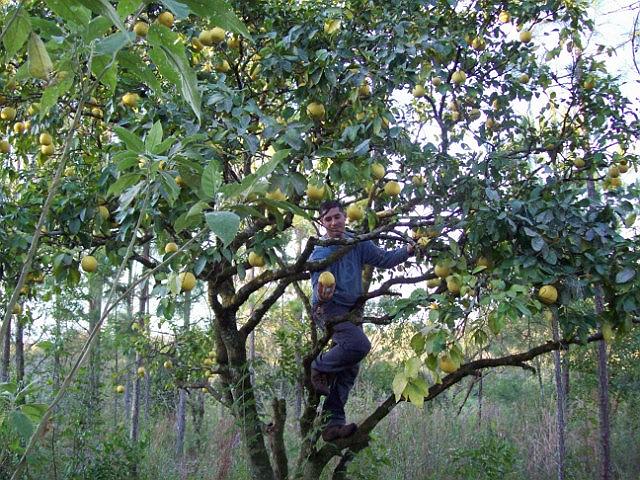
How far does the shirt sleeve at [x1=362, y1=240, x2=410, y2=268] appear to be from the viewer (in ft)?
11.1

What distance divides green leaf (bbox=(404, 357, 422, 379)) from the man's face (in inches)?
47.3

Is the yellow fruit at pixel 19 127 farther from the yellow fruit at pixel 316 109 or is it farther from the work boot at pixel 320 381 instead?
the work boot at pixel 320 381

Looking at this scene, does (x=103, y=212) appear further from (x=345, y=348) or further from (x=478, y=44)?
(x=478, y=44)

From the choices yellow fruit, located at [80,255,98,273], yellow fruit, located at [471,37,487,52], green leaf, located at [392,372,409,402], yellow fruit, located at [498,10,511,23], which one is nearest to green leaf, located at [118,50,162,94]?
green leaf, located at [392,372,409,402]

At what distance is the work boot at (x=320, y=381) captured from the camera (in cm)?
358

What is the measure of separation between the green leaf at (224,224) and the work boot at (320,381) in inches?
114

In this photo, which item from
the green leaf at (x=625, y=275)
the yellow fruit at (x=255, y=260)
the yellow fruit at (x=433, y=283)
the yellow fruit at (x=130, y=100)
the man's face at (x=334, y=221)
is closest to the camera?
the green leaf at (x=625, y=275)

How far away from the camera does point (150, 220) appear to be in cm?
271

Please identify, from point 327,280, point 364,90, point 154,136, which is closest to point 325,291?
point 327,280

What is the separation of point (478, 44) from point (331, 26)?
40.5 inches

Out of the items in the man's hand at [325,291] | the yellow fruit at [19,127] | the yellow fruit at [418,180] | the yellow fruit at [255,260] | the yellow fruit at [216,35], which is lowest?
the man's hand at [325,291]

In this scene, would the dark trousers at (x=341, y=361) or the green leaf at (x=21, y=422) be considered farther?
the dark trousers at (x=341, y=361)

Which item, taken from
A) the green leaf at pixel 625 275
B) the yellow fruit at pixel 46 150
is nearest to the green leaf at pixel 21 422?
the green leaf at pixel 625 275

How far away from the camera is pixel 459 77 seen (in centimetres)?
344
